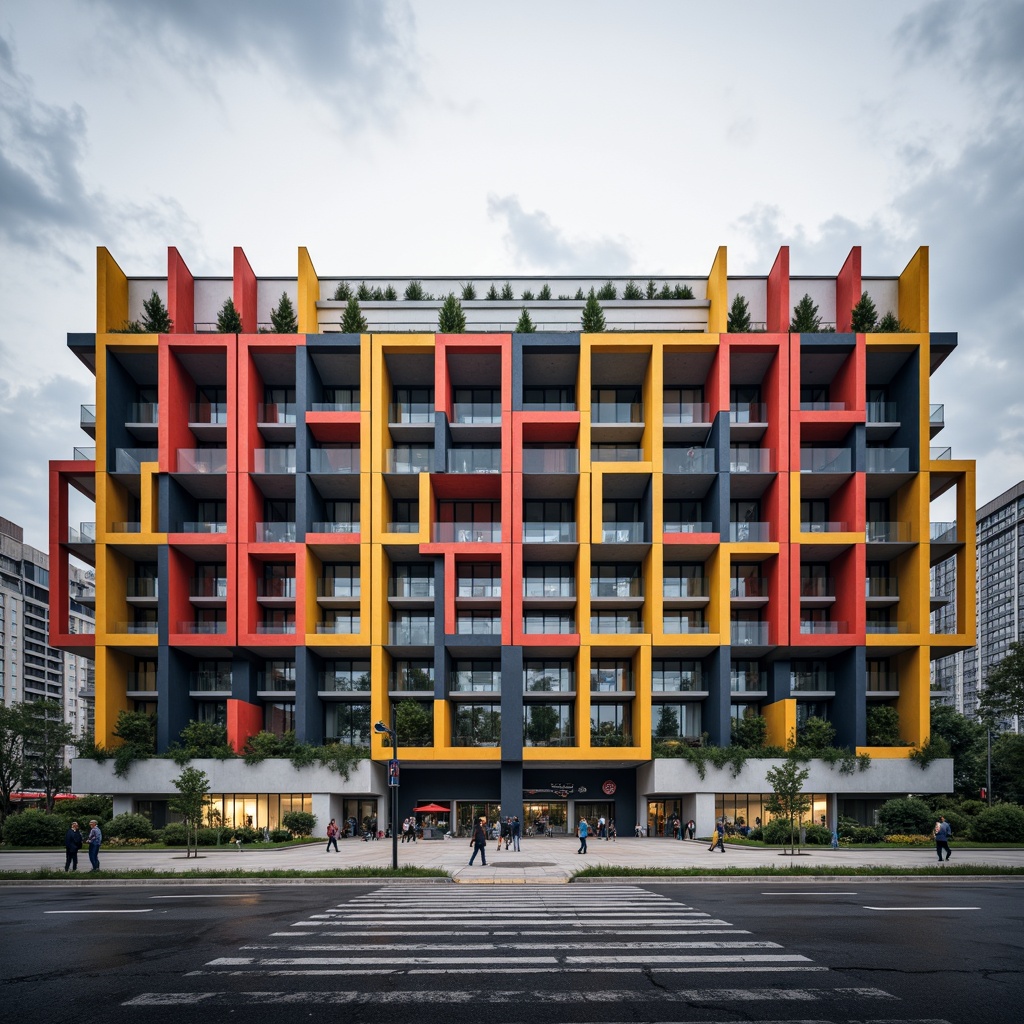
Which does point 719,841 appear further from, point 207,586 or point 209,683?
point 207,586

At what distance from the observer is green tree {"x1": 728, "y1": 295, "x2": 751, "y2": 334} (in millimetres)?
48812

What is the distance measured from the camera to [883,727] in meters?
46.2

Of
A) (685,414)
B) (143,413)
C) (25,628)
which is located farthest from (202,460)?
(25,628)

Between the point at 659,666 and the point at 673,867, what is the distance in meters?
24.5

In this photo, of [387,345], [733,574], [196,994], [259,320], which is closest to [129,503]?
[259,320]

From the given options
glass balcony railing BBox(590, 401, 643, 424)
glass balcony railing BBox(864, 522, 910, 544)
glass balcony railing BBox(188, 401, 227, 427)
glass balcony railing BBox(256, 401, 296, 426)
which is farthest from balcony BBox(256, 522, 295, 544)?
glass balcony railing BBox(864, 522, 910, 544)

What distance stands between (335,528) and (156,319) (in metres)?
16.7

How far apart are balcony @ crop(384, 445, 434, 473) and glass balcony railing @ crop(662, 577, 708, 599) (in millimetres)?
15852

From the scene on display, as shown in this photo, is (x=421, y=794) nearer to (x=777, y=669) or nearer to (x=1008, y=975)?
(x=777, y=669)

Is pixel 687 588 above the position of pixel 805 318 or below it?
below

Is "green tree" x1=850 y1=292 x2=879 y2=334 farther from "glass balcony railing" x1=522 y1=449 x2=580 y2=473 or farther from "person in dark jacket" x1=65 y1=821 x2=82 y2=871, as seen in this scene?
"person in dark jacket" x1=65 y1=821 x2=82 y2=871

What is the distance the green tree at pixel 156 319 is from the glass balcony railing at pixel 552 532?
2463cm

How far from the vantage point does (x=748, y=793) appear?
1761 inches

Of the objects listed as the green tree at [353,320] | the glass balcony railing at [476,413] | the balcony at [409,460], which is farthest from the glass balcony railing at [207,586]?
the glass balcony railing at [476,413]
